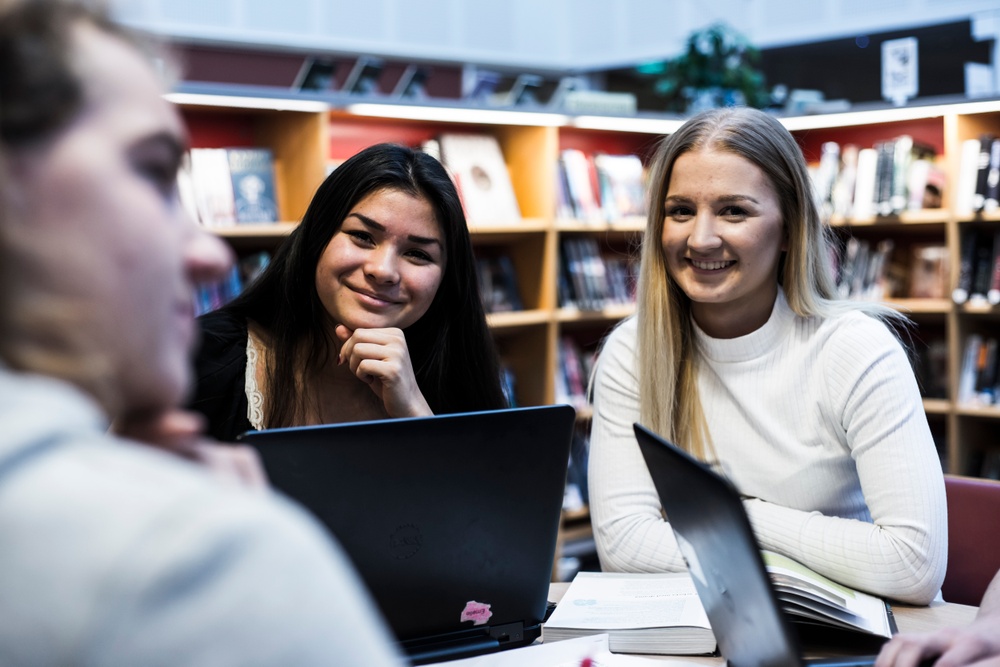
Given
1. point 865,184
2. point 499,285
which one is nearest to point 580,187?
point 499,285

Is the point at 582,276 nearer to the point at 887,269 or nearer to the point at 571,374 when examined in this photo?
the point at 571,374

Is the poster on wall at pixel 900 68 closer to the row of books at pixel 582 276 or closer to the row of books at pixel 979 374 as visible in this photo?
the row of books at pixel 979 374

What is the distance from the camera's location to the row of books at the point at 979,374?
380 centimetres

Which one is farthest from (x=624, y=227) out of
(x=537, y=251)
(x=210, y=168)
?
(x=210, y=168)

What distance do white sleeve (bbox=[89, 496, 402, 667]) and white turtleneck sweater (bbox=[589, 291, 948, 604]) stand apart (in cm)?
124

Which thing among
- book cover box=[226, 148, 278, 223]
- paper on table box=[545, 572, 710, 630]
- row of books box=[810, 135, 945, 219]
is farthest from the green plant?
paper on table box=[545, 572, 710, 630]

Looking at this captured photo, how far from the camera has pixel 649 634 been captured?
1225mm

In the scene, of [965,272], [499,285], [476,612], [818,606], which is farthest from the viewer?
[499,285]

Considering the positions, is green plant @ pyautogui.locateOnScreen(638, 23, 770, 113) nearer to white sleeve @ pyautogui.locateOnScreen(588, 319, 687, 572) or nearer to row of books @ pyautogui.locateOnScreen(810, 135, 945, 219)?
row of books @ pyautogui.locateOnScreen(810, 135, 945, 219)

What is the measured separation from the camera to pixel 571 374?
4086mm

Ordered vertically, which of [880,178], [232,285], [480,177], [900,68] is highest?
[900,68]

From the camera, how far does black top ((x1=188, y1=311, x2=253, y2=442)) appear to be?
1.65 metres

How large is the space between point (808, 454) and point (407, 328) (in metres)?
0.81

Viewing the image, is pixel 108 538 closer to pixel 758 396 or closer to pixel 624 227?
pixel 758 396
